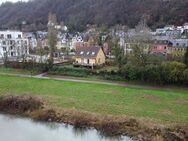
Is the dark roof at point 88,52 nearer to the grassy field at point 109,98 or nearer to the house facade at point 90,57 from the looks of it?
the house facade at point 90,57

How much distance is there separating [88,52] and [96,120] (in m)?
19.9

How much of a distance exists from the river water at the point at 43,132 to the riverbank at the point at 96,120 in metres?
0.41

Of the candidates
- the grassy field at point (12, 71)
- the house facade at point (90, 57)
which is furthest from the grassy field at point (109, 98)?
the house facade at point (90, 57)

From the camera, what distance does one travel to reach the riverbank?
55.0 feet

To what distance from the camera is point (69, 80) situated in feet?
102

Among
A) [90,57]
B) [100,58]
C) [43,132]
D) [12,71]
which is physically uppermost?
[90,57]

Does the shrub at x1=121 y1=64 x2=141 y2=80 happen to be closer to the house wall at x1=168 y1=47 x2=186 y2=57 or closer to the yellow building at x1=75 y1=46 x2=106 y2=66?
the yellow building at x1=75 y1=46 x2=106 y2=66

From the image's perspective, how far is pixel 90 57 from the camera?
3750 centimetres

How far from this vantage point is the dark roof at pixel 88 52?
3755 cm

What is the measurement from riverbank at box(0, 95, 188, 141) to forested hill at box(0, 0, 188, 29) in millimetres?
54721

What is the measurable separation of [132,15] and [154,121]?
5904 cm

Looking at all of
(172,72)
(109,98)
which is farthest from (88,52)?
(109,98)

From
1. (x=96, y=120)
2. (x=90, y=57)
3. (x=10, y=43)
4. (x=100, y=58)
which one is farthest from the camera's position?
(x=10, y=43)

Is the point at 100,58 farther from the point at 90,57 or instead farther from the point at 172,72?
the point at 172,72
